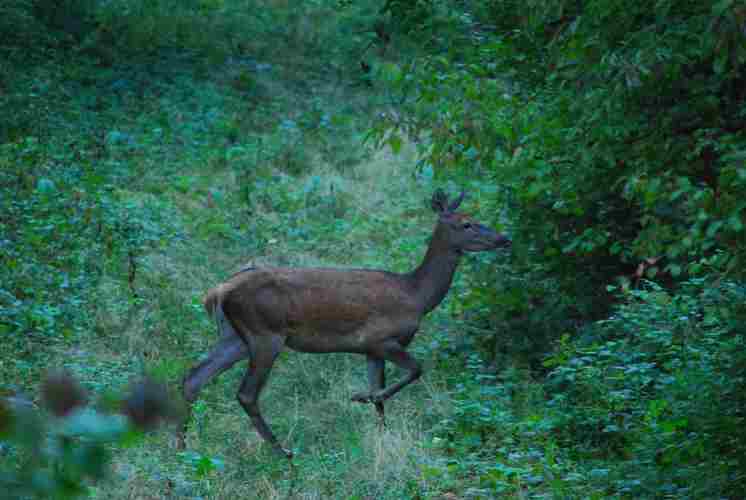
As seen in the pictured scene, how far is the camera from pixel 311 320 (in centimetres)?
761

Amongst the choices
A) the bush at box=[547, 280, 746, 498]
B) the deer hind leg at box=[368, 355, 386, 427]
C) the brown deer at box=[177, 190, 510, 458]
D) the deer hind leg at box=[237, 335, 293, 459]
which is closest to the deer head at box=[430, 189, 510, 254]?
the brown deer at box=[177, 190, 510, 458]

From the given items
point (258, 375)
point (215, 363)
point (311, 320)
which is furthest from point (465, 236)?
point (215, 363)

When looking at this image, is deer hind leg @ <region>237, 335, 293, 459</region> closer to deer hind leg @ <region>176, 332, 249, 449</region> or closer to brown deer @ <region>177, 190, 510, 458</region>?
brown deer @ <region>177, 190, 510, 458</region>

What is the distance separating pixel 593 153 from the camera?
20.1 ft

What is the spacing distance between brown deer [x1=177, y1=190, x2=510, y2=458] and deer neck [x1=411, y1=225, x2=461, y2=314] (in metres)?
0.01

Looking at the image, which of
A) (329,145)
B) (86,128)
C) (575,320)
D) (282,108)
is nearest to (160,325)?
(575,320)

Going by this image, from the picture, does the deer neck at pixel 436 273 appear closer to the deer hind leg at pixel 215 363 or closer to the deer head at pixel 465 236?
the deer head at pixel 465 236

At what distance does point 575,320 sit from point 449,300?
4.99 feet

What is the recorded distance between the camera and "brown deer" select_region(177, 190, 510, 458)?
7.41 meters

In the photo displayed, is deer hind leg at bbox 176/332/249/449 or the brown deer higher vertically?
the brown deer

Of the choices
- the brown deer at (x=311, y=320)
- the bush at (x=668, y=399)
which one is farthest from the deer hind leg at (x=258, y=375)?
the bush at (x=668, y=399)

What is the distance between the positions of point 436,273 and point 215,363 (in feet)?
6.36

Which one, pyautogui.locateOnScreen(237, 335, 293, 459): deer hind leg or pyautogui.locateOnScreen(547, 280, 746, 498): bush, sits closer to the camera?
pyautogui.locateOnScreen(547, 280, 746, 498): bush

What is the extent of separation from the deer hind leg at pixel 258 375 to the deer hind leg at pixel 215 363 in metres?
0.12
